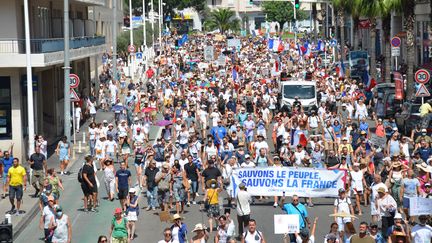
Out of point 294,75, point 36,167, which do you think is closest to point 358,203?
point 36,167

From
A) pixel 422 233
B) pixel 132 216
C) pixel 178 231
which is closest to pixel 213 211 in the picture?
pixel 132 216

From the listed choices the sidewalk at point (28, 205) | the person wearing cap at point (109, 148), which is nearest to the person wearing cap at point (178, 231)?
the sidewalk at point (28, 205)

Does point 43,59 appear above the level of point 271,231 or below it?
above

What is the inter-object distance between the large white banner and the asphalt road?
472 millimetres

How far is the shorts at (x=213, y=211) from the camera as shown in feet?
76.4

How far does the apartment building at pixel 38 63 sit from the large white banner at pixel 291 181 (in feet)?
42.2

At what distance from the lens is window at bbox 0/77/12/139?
36688 millimetres

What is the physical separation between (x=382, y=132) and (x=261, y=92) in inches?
699

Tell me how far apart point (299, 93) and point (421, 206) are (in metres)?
26.7

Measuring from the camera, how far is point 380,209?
71.2 ft

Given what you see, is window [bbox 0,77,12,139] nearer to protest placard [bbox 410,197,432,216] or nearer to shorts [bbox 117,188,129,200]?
shorts [bbox 117,188,129,200]

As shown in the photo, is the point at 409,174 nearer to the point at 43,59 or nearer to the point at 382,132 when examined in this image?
the point at 382,132

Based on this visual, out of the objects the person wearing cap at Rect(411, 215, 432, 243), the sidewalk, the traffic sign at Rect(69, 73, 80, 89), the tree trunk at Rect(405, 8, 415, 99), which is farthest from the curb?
the tree trunk at Rect(405, 8, 415, 99)

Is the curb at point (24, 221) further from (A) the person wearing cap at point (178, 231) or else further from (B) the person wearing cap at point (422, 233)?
(B) the person wearing cap at point (422, 233)
